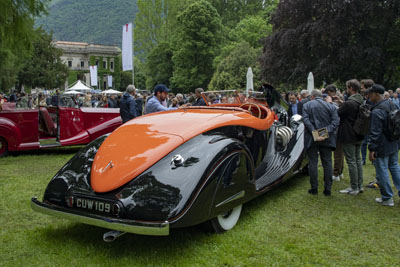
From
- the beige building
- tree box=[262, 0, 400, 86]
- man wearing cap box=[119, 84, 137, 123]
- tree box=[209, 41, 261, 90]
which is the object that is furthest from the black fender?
the beige building

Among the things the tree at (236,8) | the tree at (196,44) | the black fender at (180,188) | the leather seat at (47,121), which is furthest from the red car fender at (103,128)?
the tree at (236,8)

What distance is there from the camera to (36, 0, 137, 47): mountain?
5418 inches

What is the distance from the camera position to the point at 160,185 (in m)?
3.33

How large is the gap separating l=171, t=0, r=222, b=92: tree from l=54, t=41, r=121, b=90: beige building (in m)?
43.5

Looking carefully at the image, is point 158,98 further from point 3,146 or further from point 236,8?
point 236,8

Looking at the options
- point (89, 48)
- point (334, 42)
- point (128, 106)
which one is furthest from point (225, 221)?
point (89, 48)

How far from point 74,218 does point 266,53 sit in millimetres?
24579

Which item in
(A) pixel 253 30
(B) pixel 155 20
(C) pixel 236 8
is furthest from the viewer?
(C) pixel 236 8

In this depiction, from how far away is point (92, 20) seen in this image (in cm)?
14988

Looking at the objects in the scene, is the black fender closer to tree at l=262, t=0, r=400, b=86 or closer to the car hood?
the car hood

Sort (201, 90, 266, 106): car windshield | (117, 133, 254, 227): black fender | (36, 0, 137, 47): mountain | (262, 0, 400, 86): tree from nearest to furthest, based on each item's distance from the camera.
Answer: (117, 133, 254, 227): black fender
(201, 90, 266, 106): car windshield
(262, 0, 400, 86): tree
(36, 0, 137, 47): mountain

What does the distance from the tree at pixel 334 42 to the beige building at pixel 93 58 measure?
6363 centimetres

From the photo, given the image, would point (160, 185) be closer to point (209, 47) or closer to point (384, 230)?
point (384, 230)

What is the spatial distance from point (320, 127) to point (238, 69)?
80.0ft
